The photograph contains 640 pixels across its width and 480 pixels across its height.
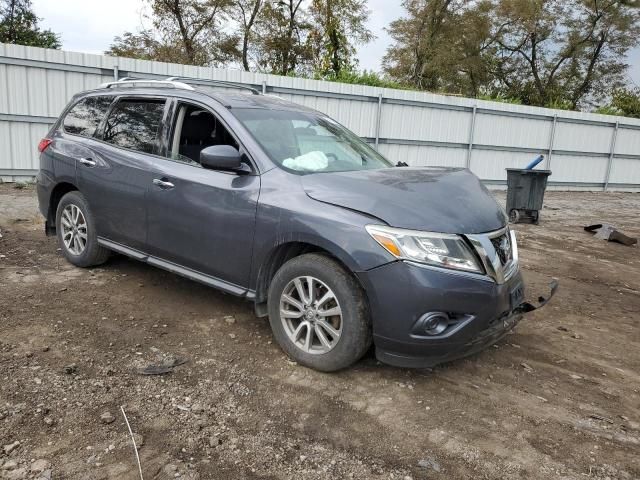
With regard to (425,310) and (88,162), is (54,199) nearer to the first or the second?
(88,162)

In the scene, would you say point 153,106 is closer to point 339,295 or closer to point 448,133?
point 339,295

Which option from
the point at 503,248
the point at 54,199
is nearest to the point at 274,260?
the point at 503,248

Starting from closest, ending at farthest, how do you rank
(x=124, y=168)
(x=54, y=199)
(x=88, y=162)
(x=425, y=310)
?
(x=425, y=310), (x=124, y=168), (x=88, y=162), (x=54, y=199)

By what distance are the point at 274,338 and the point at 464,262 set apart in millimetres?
1547

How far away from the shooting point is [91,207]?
15.9 ft

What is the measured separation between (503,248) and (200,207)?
210 cm

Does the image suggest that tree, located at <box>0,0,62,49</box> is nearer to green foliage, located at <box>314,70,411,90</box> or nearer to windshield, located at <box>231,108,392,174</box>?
green foliage, located at <box>314,70,411,90</box>

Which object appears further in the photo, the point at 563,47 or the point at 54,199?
the point at 563,47

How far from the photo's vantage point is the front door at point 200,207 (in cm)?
365

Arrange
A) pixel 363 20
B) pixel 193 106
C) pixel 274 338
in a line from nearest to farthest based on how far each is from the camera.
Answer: pixel 274 338 < pixel 193 106 < pixel 363 20

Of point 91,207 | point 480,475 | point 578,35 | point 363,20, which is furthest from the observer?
point 578,35

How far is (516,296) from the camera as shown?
3443 mm

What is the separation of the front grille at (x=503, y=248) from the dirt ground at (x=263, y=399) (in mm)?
779

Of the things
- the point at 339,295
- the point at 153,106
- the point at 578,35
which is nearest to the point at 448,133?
the point at 153,106
